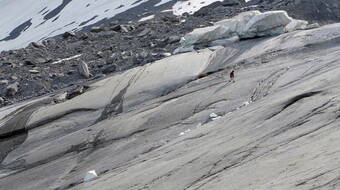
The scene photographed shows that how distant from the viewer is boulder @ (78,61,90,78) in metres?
34.0

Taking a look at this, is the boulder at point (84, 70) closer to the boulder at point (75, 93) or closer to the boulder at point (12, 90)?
the boulder at point (12, 90)

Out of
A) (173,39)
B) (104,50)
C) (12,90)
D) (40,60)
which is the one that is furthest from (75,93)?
(40,60)

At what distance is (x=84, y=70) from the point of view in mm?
34219

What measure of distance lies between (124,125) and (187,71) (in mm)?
6468

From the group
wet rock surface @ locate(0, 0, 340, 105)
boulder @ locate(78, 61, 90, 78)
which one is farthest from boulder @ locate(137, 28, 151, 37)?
boulder @ locate(78, 61, 90, 78)

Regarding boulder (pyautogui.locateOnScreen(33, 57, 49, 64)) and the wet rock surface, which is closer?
the wet rock surface

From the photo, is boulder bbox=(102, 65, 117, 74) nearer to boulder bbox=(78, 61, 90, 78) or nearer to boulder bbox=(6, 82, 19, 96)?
boulder bbox=(78, 61, 90, 78)

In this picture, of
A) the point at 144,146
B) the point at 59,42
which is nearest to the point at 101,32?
the point at 59,42

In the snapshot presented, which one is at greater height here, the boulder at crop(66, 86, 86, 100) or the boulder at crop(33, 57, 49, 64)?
the boulder at crop(33, 57, 49, 64)

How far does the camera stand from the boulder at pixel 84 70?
33975 millimetres

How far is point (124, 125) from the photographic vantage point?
21625mm

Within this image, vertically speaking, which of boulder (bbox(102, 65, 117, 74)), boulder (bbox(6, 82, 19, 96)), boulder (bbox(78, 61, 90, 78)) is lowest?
boulder (bbox(102, 65, 117, 74))

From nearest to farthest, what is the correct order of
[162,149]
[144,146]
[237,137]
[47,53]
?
[237,137] < [162,149] < [144,146] < [47,53]

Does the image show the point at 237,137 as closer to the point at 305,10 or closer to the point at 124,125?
the point at 124,125
